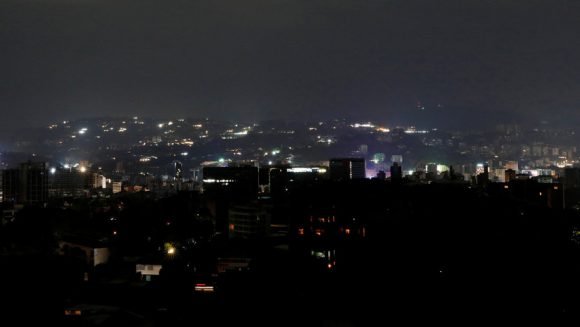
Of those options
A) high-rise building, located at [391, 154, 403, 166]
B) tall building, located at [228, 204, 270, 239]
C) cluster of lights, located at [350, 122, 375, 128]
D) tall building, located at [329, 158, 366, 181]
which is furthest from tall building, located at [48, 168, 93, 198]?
cluster of lights, located at [350, 122, 375, 128]

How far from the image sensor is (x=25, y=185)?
27.1 meters

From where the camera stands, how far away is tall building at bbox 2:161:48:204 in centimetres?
2712

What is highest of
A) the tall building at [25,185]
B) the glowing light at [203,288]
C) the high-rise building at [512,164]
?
the high-rise building at [512,164]

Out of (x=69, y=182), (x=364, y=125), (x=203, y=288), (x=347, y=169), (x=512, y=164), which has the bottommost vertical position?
(x=203, y=288)

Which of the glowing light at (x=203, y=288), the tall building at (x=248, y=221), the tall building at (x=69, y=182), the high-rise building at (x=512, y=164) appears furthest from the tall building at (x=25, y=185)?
the high-rise building at (x=512, y=164)

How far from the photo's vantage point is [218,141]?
159 feet

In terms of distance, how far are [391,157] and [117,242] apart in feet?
84.3

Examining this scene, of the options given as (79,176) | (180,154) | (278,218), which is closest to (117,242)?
(278,218)

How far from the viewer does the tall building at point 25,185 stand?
2712cm

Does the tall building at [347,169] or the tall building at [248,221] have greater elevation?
the tall building at [347,169]

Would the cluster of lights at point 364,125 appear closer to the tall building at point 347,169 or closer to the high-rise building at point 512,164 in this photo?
the high-rise building at point 512,164

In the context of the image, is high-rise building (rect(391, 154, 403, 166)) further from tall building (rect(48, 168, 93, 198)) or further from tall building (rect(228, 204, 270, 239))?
tall building (rect(228, 204, 270, 239))

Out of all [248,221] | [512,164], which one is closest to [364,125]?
[512,164]

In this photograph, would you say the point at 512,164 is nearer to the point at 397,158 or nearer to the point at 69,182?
the point at 397,158
